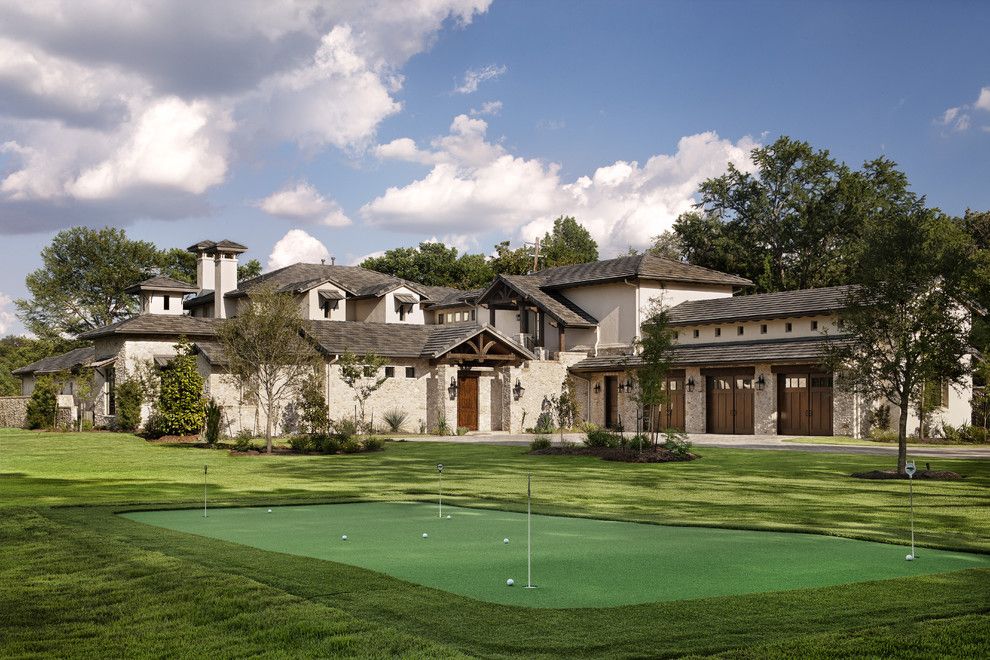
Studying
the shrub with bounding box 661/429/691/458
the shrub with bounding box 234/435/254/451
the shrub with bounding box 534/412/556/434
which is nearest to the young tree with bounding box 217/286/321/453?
the shrub with bounding box 234/435/254/451

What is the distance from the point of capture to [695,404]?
149ft

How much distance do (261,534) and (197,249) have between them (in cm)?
5009

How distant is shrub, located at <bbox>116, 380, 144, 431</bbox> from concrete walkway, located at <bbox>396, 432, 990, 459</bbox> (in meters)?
12.7

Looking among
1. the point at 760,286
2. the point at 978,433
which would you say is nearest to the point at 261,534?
the point at 978,433

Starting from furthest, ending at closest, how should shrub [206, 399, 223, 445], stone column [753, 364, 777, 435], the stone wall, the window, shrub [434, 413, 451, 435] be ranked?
the stone wall
the window
shrub [434, 413, 451, 435]
stone column [753, 364, 777, 435]
shrub [206, 399, 223, 445]

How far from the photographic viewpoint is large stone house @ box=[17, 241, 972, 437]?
4191 cm

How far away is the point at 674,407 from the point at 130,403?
24.6 meters

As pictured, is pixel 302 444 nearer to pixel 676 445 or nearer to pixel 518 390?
pixel 676 445

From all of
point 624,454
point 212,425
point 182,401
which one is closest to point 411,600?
point 624,454

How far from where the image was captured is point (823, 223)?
67250mm

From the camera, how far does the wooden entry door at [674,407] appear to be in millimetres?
46156

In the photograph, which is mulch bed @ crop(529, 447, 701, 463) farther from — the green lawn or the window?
the window

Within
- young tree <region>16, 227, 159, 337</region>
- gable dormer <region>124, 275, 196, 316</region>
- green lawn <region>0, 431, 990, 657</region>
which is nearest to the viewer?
green lawn <region>0, 431, 990, 657</region>

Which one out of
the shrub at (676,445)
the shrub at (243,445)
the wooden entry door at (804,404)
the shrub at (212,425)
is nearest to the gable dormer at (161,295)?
the shrub at (212,425)
